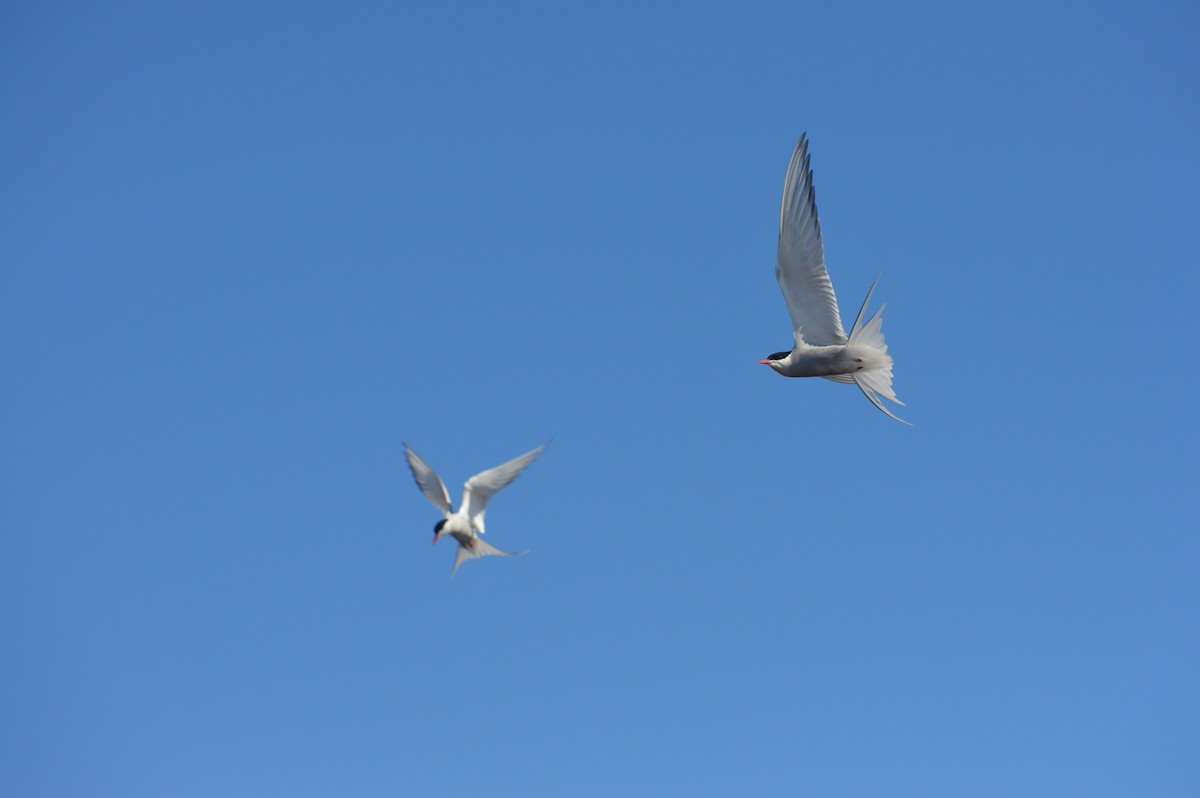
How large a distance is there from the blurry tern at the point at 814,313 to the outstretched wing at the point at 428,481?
4297 millimetres

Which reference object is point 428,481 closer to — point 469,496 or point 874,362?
point 469,496

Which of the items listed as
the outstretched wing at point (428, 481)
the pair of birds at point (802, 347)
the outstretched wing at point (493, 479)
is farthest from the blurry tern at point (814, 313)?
the outstretched wing at point (428, 481)

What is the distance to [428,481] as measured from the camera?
13.4 meters

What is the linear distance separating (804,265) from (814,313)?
23.7 inches

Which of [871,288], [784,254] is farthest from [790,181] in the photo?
[871,288]

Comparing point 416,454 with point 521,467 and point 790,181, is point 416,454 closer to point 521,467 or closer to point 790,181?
point 521,467

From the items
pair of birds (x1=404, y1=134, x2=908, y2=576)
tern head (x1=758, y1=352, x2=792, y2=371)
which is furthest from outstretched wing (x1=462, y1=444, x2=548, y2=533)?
tern head (x1=758, y1=352, x2=792, y2=371)

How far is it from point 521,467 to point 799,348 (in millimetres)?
3465

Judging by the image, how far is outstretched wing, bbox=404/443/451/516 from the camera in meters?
13.2

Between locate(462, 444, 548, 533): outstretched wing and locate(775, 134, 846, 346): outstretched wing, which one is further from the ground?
locate(775, 134, 846, 346): outstretched wing

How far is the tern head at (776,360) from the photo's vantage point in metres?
13.7

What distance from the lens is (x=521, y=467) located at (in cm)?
1348

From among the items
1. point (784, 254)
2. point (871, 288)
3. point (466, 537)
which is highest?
point (784, 254)

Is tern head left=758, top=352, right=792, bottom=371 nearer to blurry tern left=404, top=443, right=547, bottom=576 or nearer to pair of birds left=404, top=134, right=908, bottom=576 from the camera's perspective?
pair of birds left=404, top=134, right=908, bottom=576
